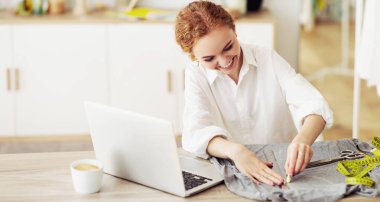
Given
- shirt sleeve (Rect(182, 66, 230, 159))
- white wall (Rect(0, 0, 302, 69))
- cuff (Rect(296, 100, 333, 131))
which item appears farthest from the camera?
white wall (Rect(0, 0, 302, 69))

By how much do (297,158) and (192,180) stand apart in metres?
0.31

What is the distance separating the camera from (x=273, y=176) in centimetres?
191

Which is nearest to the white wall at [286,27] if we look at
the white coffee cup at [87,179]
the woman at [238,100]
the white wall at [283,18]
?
the white wall at [283,18]

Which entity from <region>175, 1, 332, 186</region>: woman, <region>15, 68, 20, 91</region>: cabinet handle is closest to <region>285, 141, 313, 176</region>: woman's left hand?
<region>175, 1, 332, 186</region>: woman

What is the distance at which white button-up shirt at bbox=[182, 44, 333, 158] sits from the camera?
95.0 inches

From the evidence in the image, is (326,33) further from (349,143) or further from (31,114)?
(349,143)

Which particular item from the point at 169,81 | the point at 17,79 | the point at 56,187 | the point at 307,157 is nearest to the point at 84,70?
the point at 17,79

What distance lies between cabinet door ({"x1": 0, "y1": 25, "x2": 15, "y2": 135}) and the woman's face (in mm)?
2436

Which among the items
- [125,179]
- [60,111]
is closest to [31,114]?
[60,111]

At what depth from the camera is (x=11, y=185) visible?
77.1 inches

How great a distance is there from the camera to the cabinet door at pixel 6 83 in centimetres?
437

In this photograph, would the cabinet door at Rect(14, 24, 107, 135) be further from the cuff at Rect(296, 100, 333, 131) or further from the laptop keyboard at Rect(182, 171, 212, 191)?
the laptop keyboard at Rect(182, 171, 212, 191)

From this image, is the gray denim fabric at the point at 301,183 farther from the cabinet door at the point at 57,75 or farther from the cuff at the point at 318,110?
the cabinet door at the point at 57,75

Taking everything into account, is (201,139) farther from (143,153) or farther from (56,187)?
(56,187)
